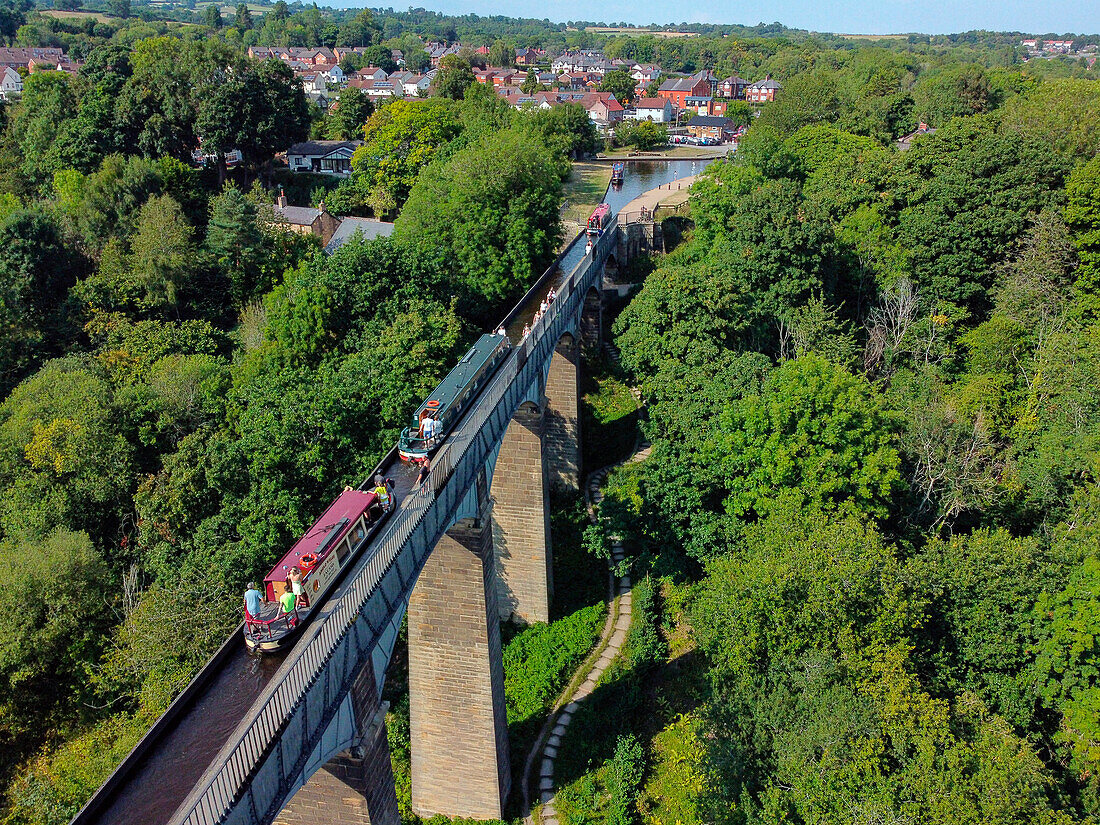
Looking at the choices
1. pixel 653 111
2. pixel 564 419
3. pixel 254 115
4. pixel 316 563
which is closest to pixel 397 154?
pixel 254 115

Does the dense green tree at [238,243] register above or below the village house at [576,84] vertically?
below

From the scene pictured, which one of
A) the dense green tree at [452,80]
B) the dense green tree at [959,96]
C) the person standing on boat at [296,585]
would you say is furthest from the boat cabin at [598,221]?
the dense green tree at [452,80]

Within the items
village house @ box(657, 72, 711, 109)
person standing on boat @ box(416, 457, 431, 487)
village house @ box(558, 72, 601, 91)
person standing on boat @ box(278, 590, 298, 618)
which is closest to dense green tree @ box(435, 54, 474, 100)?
village house @ box(657, 72, 711, 109)

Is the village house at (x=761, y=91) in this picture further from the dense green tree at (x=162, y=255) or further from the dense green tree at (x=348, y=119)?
the dense green tree at (x=162, y=255)

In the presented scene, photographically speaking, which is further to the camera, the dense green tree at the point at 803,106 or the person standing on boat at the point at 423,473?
the dense green tree at the point at 803,106

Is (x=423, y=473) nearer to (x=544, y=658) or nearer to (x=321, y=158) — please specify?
(x=544, y=658)

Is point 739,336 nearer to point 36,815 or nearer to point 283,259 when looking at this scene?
point 283,259
